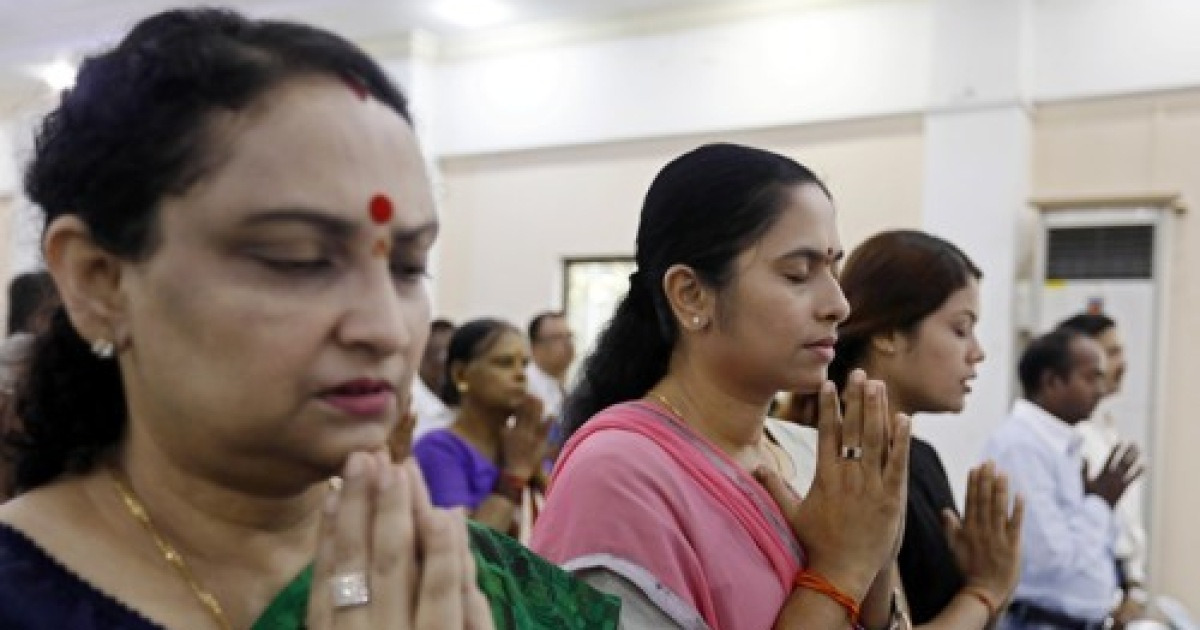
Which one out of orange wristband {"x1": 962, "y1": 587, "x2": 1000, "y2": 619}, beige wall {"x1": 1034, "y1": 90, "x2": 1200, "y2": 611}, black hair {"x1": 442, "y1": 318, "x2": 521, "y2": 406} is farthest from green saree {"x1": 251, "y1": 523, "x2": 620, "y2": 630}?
beige wall {"x1": 1034, "y1": 90, "x2": 1200, "y2": 611}

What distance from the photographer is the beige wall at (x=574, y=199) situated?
Answer: 5.49 meters

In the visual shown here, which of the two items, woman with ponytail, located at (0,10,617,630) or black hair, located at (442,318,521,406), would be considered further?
black hair, located at (442,318,521,406)

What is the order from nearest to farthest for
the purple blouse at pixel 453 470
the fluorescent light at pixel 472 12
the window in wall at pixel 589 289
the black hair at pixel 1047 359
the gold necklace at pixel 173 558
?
1. the gold necklace at pixel 173 558
2. the purple blouse at pixel 453 470
3. the black hair at pixel 1047 359
4. the fluorescent light at pixel 472 12
5. the window in wall at pixel 589 289

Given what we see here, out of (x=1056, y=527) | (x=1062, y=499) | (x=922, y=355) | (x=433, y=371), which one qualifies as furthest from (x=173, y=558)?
(x=433, y=371)

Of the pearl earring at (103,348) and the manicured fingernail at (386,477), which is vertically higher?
the pearl earring at (103,348)

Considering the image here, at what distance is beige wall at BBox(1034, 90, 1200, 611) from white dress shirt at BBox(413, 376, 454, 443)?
314 centimetres

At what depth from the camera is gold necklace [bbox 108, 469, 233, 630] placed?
2.76ft

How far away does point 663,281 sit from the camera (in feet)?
4.89

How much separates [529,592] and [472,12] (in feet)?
18.4

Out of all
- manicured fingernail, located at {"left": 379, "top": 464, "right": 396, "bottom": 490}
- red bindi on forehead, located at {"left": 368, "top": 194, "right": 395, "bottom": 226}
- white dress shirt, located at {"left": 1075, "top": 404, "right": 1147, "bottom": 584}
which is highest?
red bindi on forehead, located at {"left": 368, "top": 194, "right": 395, "bottom": 226}

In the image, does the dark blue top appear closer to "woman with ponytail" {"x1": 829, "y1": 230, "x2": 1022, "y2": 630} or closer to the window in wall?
"woman with ponytail" {"x1": 829, "y1": 230, "x2": 1022, "y2": 630}

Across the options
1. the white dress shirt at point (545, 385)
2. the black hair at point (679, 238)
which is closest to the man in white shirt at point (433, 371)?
the white dress shirt at point (545, 385)

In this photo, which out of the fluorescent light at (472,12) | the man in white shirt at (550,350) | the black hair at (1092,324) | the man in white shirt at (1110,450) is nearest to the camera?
the man in white shirt at (1110,450)

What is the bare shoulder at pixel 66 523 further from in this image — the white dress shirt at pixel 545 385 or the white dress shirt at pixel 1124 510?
the white dress shirt at pixel 545 385
